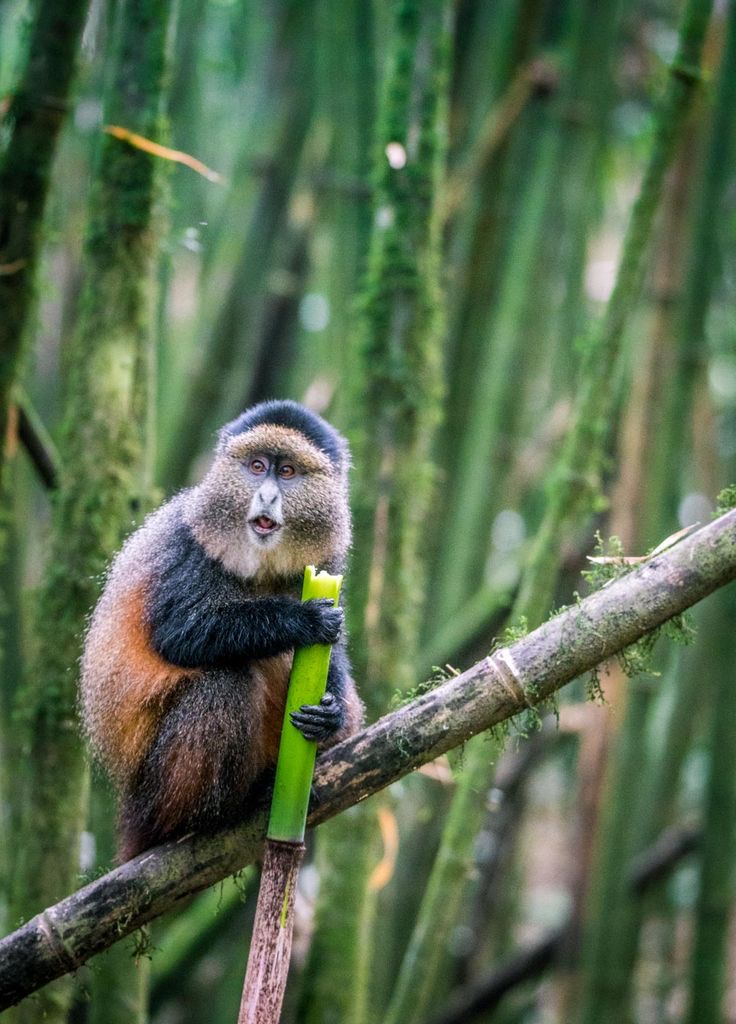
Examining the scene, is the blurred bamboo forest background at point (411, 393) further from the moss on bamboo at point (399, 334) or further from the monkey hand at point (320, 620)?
the monkey hand at point (320, 620)

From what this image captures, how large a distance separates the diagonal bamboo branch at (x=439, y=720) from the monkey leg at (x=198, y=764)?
11.6 inches

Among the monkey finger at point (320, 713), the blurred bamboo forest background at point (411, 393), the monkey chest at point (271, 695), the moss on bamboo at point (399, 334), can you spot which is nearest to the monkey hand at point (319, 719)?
the monkey finger at point (320, 713)

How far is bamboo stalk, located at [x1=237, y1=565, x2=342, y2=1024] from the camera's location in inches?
106

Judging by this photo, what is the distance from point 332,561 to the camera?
4109mm

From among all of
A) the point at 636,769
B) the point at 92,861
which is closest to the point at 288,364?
the point at 636,769

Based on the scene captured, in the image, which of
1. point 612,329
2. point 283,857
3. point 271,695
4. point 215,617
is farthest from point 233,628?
point 612,329

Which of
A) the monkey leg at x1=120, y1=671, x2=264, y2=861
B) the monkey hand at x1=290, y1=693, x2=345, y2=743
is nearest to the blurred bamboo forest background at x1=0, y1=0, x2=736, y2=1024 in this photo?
the monkey leg at x1=120, y1=671, x2=264, y2=861

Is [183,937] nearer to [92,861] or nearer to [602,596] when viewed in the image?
[92,861]

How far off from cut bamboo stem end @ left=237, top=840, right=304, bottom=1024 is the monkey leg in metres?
0.59

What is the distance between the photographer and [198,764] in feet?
11.6

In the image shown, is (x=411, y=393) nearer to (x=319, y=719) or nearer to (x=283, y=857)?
(x=319, y=719)

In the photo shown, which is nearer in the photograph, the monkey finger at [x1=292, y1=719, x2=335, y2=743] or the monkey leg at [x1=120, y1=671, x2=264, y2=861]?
the monkey finger at [x1=292, y1=719, x2=335, y2=743]

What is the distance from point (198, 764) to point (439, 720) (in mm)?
1032

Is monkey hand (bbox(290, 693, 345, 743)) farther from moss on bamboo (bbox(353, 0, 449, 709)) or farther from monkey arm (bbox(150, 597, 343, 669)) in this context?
moss on bamboo (bbox(353, 0, 449, 709))
